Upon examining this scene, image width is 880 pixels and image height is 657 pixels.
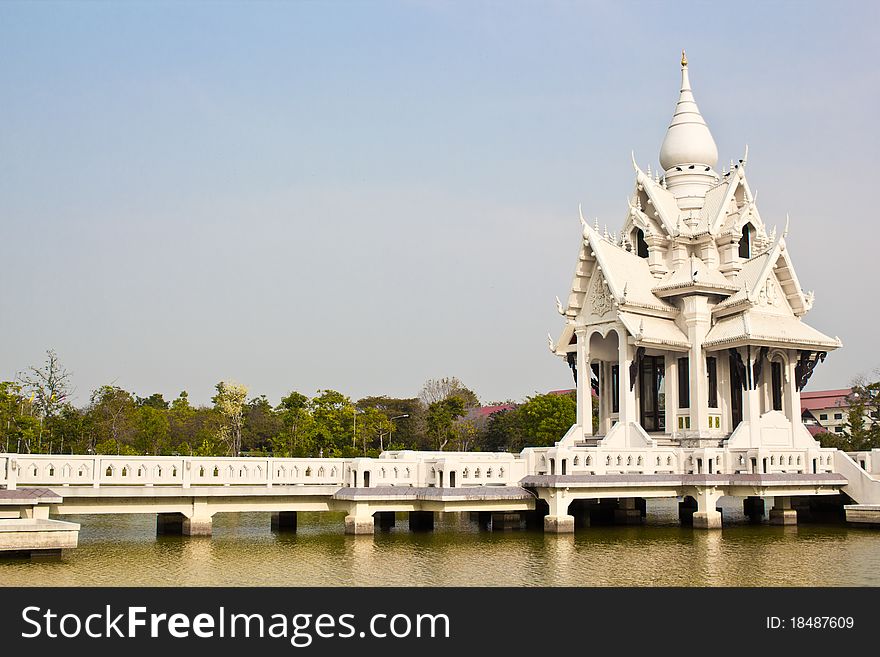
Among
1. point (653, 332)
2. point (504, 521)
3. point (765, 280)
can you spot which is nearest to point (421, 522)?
point (504, 521)

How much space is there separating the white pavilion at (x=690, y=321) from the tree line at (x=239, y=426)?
1854cm

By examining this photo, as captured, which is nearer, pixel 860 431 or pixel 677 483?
pixel 677 483

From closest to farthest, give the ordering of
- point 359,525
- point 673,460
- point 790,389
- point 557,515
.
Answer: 1. point 359,525
2. point 557,515
3. point 673,460
4. point 790,389

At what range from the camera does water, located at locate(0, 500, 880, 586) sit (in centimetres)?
1650

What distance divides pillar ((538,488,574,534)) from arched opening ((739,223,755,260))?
548 inches

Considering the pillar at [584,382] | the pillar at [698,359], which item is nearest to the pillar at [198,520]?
the pillar at [584,382]

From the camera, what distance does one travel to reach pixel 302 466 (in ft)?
77.5

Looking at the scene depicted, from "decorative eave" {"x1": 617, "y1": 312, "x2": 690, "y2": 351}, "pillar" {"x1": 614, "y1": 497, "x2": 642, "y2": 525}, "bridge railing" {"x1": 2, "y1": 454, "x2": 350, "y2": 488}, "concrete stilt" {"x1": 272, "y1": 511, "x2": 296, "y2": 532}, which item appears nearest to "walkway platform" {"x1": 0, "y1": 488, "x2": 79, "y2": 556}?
"bridge railing" {"x1": 2, "y1": 454, "x2": 350, "y2": 488}

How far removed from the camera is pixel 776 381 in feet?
110

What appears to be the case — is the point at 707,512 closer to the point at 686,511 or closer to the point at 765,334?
the point at 686,511

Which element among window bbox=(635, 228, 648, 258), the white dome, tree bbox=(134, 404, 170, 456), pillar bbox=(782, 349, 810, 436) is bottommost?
tree bbox=(134, 404, 170, 456)

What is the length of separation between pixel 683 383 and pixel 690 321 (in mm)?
2524

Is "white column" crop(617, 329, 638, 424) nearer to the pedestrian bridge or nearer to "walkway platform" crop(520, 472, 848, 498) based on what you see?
the pedestrian bridge
